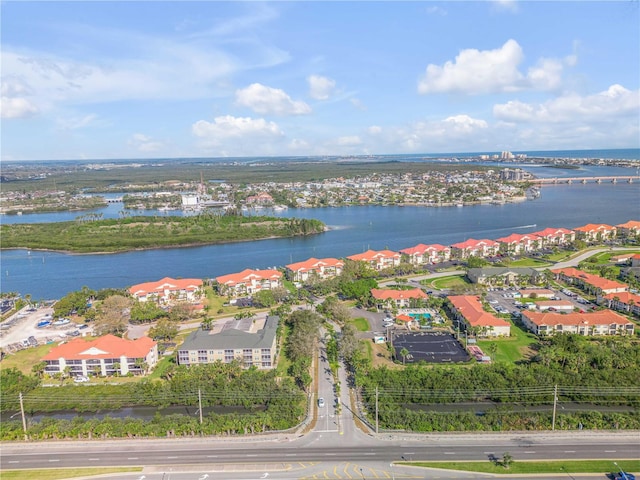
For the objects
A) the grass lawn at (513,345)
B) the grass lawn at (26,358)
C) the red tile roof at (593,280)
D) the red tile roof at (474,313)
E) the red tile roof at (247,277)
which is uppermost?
the red tile roof at (247,277)

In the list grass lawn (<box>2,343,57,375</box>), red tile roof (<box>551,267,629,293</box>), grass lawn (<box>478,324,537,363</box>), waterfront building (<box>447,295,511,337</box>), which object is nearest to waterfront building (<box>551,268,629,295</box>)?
red tile roof (<box>551,267,629,293</box>)

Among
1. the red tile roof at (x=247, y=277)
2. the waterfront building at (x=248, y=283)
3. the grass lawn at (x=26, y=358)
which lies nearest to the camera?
the grass lawn at (x=26, y=358)

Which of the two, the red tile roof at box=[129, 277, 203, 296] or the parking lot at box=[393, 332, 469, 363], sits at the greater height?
the red tile roof at box=[129, 277, 203, 296]

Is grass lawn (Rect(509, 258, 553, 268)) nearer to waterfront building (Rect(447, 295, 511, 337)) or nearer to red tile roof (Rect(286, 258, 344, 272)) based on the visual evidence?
waterfront building (Rect(447, 295, 511, 337))

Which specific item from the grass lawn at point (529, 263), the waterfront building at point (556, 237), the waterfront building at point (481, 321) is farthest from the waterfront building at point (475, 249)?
the waterfront building at point (481, 321)

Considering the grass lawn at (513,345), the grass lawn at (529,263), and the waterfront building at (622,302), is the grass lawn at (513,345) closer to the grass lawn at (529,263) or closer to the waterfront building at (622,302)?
the waterfront building at (622,302)

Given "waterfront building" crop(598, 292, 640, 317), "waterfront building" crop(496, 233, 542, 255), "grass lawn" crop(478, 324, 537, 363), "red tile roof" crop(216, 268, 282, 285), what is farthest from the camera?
"waterfront building" crop(496, 233, 542, 255)
